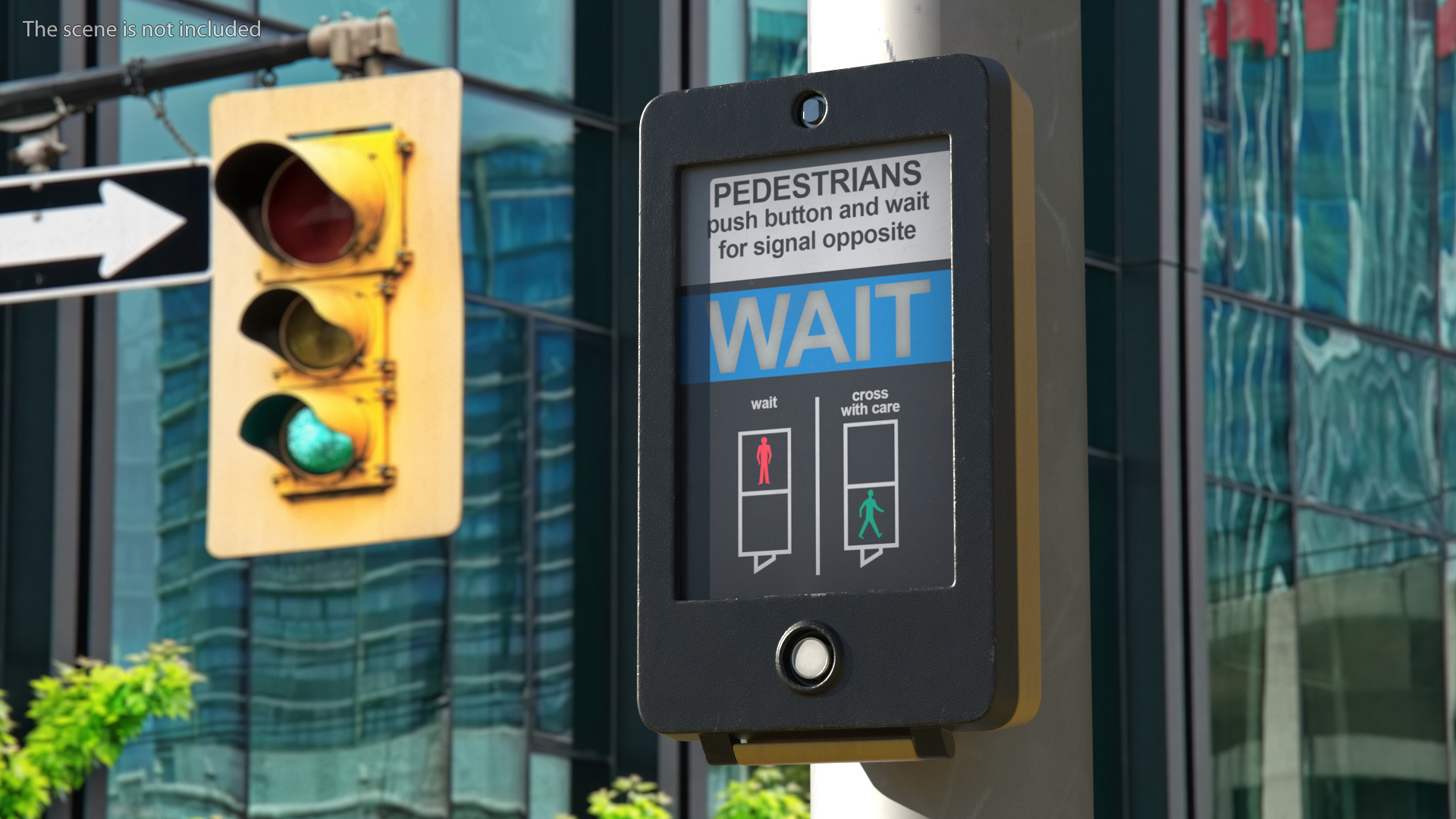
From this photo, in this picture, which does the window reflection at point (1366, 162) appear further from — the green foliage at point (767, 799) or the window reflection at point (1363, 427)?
the green foliage at point (767, 799)

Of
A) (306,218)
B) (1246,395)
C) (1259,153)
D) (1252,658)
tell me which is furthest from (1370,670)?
(306,218)

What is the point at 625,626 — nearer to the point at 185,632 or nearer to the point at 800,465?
the point at 185,632

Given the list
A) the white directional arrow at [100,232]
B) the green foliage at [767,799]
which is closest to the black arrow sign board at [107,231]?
the white directional arrow at [100,232]

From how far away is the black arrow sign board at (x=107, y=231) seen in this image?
19.9 ft

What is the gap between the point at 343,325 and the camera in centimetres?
541

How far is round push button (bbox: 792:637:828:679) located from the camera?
6.25 feet

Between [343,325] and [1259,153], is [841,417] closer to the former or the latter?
[343,325]

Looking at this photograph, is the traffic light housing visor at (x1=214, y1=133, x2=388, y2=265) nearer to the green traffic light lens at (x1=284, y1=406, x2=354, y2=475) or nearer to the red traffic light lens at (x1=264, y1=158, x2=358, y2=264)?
the red traffic light lens at (x1=264, y1=158, x2=358, y2=264)

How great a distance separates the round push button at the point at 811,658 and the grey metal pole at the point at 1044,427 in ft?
0.46

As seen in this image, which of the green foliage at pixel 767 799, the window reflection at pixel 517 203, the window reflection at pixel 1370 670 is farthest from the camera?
the window reflection at pixel 1370 670

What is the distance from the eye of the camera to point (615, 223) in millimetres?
16641

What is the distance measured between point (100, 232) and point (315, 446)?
1.10 metres

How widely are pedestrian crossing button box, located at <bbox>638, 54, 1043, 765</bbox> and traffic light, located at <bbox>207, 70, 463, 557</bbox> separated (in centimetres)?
322

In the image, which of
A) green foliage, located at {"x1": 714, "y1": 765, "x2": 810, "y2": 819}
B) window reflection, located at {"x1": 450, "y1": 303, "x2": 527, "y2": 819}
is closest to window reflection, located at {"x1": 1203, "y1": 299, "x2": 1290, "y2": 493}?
green foliage, located at {"x1": 714, "y1": 765, "x2": 810, "y2": 819}
